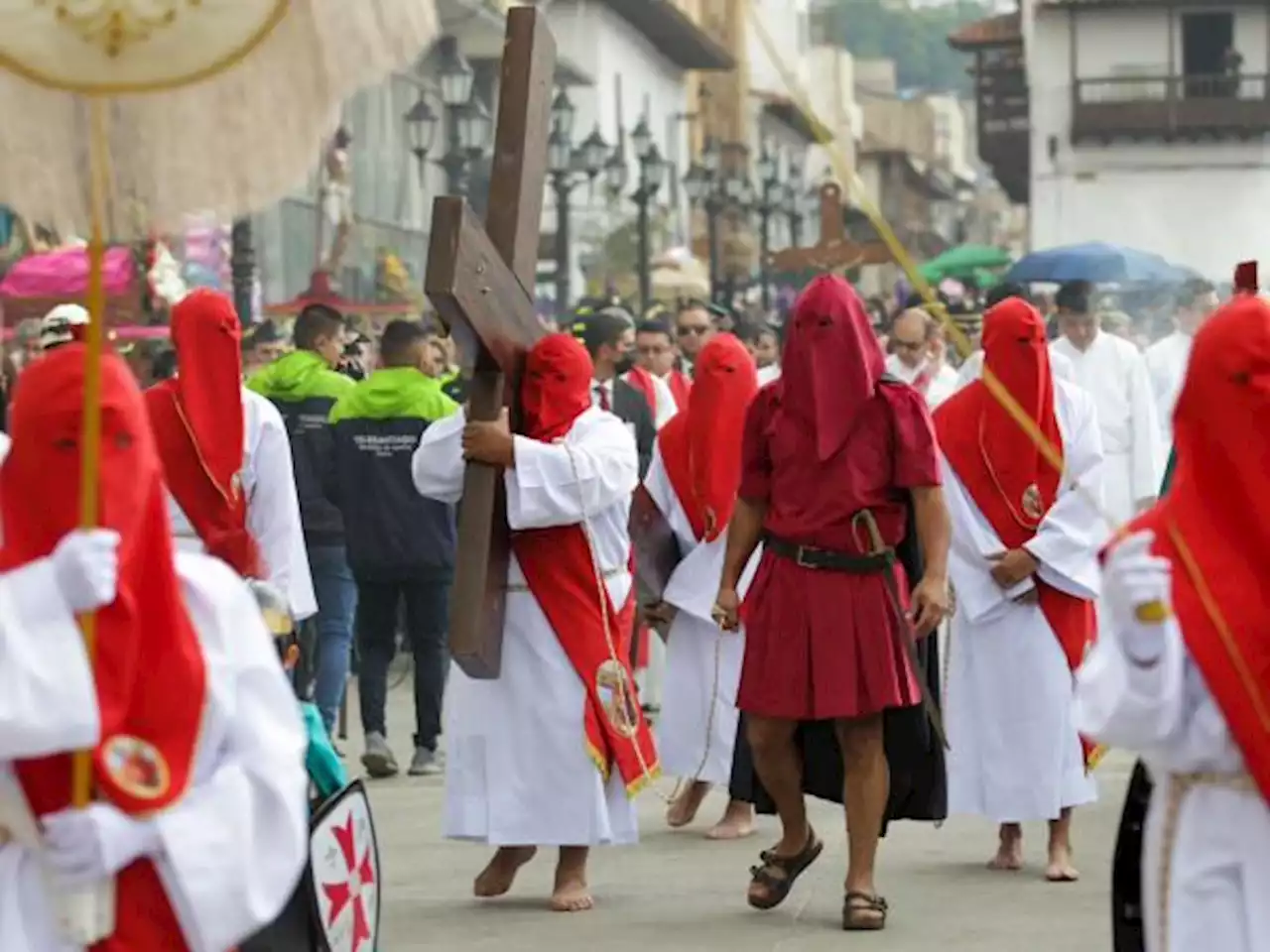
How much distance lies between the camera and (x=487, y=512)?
10.0 m

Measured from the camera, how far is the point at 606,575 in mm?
10578

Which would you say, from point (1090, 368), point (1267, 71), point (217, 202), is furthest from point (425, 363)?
point (1267, 71)

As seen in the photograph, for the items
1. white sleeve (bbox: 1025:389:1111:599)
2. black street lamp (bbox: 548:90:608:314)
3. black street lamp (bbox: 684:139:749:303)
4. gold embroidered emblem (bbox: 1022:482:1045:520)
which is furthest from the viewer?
black street lamp (bbox: 684:139:749:303)

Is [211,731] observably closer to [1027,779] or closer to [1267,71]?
[1027,779]

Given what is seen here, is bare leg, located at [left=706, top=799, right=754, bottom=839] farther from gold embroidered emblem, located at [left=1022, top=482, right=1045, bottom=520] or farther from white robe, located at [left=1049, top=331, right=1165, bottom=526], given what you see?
white robe, located at [left=1049, top=331, right=1165, bottom=526]

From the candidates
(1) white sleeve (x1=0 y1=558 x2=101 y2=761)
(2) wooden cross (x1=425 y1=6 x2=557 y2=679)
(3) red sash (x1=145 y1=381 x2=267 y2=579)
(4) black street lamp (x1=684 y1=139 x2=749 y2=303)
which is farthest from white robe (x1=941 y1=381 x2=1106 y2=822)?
(4) black street lamp (x1=684 y1=139 x2=749 y2=303)

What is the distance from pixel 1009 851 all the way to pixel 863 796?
146 centimetres

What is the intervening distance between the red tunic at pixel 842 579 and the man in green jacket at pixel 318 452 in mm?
4688

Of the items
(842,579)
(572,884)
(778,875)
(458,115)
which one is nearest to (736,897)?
(778,875)

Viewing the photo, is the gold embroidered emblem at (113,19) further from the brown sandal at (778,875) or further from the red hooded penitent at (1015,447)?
the red hooded penitent at (1015,447)

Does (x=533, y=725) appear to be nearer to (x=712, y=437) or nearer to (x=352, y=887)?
(x=712, y=437)

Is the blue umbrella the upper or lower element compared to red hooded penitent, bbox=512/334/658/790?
lower

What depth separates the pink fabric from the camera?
1970cm

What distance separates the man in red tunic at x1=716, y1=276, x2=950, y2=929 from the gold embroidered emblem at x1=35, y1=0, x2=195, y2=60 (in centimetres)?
454
